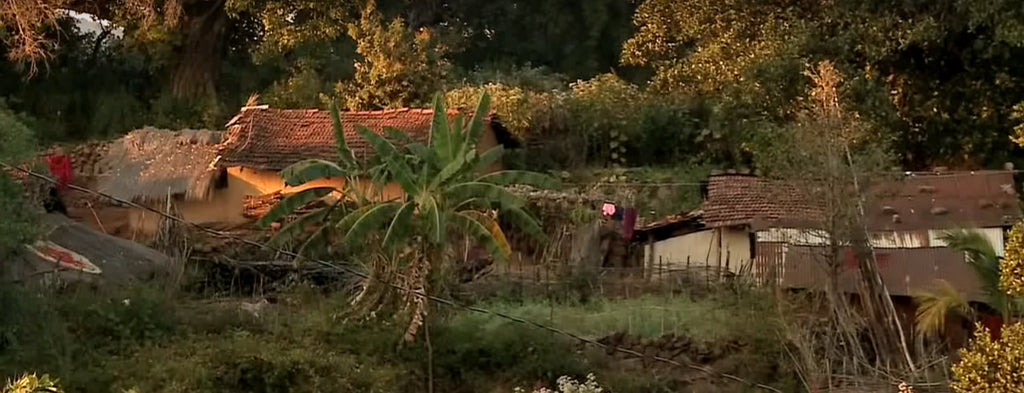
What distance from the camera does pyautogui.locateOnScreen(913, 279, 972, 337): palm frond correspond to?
1057cm

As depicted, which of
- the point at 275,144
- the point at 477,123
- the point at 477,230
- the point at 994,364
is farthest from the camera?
the point at 275,144

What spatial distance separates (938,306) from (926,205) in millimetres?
5290

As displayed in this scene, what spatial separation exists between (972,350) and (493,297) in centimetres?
701

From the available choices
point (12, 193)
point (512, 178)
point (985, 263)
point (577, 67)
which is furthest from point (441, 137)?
point (577, 67)

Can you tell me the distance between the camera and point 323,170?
41.2 ft

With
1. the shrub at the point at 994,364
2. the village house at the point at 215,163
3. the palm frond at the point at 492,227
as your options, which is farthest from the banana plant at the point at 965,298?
the village house at the point at 215,163

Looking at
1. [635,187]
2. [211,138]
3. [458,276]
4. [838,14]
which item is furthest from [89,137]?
[838,14]

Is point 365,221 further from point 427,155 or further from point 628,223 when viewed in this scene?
point 628,223

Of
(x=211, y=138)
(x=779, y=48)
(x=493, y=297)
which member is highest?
(x=779, y=48)

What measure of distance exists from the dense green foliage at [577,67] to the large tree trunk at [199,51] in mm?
34

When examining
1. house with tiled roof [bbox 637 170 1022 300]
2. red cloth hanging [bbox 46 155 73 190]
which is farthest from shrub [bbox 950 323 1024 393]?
red cloth hanging [bbox 46 155 73 190]

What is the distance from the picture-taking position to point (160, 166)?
19.3 m

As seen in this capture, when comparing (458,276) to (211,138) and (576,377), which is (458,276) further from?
(211,138)

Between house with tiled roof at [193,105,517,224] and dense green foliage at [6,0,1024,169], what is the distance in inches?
80.5
